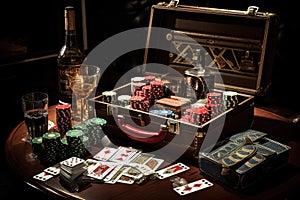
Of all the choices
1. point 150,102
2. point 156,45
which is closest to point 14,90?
point 156,45

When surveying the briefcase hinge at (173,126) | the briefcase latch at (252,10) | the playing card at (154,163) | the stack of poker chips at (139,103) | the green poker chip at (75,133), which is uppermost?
the briefcase latch at (252,10)

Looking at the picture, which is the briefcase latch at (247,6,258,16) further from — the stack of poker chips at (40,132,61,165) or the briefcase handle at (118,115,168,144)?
the stack of poker chips at (40,132,61,165)

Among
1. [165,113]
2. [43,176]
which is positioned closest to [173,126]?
[165,113]

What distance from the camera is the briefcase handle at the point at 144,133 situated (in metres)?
1.91

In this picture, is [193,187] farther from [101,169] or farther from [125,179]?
[101,169]

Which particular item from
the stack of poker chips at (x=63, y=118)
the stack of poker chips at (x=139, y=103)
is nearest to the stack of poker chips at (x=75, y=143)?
the stack of poker chips at (x=63, y=118)

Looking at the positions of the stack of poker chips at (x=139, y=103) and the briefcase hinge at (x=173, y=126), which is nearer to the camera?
the briefcase hinge at (x=173, y=126)

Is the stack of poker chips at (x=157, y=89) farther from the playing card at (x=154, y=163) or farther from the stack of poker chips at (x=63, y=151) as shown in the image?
the stack of poker chips at (x=63, y=151)

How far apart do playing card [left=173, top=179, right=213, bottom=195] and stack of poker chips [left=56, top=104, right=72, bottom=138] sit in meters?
0.72

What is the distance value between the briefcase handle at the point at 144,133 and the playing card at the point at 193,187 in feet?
1.00

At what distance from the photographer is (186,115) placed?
6.54ft

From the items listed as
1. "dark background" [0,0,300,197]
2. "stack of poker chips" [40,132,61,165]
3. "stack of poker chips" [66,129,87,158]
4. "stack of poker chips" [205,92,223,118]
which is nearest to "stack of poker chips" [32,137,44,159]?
"stack of poker chips" [40,132,61,165]

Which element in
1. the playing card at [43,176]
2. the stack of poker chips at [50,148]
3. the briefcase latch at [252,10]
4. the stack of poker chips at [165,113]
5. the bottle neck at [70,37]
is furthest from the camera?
the briefcase latch at [252,10]

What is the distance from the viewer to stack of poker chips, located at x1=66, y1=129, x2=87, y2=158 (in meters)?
1.85
